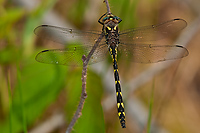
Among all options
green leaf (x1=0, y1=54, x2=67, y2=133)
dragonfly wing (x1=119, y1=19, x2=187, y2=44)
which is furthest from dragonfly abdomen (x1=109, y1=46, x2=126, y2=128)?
green leaf (x1=0, y1=54, x2=67, y2=133)

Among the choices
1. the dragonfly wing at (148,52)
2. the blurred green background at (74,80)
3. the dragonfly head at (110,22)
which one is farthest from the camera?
the dragonfly wing at (148,52)

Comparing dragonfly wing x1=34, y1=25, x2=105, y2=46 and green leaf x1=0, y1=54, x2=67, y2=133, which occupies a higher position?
dragonfly wing x1=34, y1=25, x2=105, y2=46

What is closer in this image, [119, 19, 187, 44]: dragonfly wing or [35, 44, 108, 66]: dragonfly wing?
[35, 44, 108, 66]: dragonfly wing

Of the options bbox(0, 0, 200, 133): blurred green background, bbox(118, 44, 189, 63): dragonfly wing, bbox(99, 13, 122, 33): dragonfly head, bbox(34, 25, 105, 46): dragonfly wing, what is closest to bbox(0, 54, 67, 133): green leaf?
bbox(0, 0, 200, 133): blurred green background

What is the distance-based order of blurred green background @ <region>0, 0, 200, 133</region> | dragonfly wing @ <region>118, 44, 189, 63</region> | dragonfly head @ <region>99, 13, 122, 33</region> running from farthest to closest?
dragonfly wing @ <region>118, 44, 189, 63</region>, dragonfly head @ <region>99, 13, 122, 33</region>, blurred green background @ <region>0, 0, 200, 133</region>

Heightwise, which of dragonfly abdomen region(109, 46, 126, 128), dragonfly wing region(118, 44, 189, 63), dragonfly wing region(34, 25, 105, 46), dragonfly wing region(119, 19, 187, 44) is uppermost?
dragonfly wing region(119, 19, 187, 44)

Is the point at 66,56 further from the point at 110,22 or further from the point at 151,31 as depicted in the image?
the point at 151,31

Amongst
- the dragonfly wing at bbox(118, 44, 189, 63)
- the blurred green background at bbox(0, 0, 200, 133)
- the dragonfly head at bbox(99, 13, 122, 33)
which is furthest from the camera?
the dragonfly wing at bbox(118, 44, 189, 63)

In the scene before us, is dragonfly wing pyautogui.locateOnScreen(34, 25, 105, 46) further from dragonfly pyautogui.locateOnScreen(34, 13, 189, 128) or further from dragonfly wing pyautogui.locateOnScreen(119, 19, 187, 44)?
dragonfly wing pyautogui.locateOnScreen(119, 19, 187, 44)

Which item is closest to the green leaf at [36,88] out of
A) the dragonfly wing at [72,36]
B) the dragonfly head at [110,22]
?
the dragonfly wing at [72,36]

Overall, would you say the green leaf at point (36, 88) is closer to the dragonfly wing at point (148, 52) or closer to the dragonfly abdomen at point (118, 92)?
the dragonfly abdomen at point (118, 92)
